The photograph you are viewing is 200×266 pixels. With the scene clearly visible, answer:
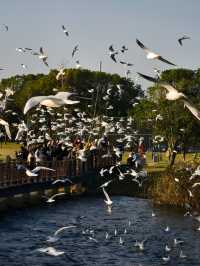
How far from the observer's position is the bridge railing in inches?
1217

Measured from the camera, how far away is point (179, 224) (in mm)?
32312

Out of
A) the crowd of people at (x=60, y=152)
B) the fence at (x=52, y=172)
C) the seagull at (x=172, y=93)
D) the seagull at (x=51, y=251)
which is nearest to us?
the seagull at (x=172, y=93)

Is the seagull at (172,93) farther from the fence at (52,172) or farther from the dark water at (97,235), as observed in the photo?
the fence at (52,172)

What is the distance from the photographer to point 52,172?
120 feet

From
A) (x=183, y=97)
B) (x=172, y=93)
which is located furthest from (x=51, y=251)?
(x=183, y=97)

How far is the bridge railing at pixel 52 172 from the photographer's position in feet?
101

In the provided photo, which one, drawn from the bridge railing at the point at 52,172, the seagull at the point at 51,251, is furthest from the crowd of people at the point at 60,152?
the seagull at the point at 51,251

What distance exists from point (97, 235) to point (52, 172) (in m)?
8.32

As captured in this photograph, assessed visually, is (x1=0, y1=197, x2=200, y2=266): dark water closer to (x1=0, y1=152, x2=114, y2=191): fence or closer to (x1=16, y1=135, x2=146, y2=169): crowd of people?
(x1=0, y1=152, x2=114, y2=191): fence

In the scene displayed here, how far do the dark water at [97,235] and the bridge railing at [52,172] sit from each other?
5.87 feet

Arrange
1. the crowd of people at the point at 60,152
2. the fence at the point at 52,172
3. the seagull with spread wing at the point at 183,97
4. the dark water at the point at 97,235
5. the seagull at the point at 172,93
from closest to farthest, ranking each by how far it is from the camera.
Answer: the seagull with spread wing at the point at 183,97
the seagull at the point at 172,93
the dark water at the point at 97,235
the fence at the point at 52,172
the crowd of people at the point at 60,152

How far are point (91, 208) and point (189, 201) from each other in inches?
218

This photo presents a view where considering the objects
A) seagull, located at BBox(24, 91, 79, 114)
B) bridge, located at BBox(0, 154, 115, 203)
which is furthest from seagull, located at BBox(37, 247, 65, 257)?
seagull, located at BBox(24, 91, 79, 114)

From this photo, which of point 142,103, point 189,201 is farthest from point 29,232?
point 142,103
